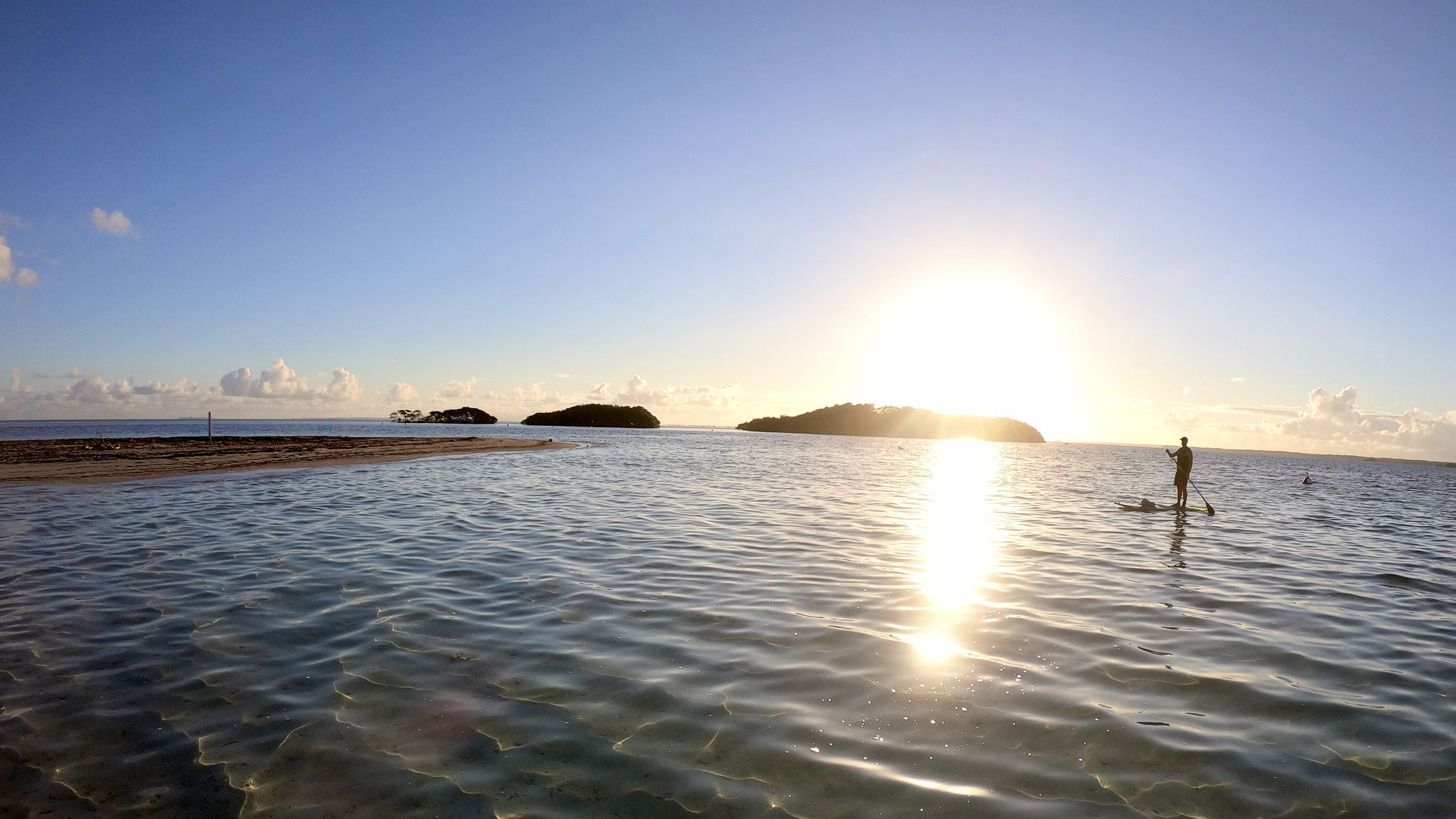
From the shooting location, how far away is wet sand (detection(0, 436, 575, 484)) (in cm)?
3056

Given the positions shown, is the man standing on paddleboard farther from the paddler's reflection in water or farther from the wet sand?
the wet sand

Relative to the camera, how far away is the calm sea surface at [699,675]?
5.18 m

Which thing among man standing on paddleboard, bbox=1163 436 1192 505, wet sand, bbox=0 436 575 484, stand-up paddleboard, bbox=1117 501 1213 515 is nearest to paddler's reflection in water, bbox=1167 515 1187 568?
stand-up paddleboard, bbox=1117 501 1213 515

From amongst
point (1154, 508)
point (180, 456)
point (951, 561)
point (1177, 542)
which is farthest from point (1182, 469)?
point (180, 456)

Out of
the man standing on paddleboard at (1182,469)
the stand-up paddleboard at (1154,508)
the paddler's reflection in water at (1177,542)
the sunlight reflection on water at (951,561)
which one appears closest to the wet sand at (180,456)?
the sunlight reflection on water at (951,561)

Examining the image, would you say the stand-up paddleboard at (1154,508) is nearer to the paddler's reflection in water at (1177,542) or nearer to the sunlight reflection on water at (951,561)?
the paddler's reflection in water at (1177,542)

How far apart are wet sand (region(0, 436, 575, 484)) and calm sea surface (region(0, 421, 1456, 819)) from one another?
1639 centimetres

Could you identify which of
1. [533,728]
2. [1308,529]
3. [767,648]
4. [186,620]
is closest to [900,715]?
[767,648]

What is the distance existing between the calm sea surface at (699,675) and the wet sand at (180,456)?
16.4 m

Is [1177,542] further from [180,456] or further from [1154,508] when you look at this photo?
[180,456]

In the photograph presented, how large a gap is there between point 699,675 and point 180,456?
48210mm

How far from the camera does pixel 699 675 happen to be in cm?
752

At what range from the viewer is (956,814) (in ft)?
15.8

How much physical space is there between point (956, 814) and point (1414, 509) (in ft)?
145
